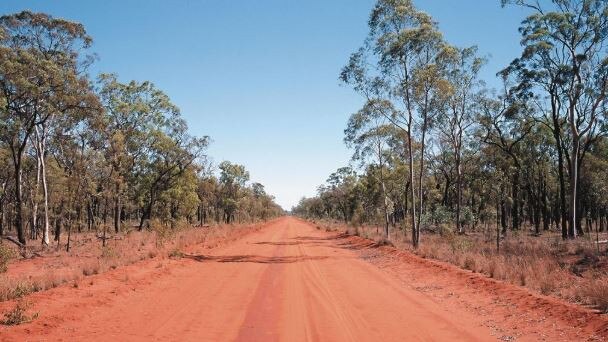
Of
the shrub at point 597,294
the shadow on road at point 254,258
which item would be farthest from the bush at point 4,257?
the shrub at point 597,294

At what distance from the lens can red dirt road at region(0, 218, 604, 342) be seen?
8203 millimetres

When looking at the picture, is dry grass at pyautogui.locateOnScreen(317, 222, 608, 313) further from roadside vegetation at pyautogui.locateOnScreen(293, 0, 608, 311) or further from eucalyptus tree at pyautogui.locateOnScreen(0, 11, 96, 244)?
eucalyptus tree at pyautogui.locateOnScreen(0, 11, 96, 244)

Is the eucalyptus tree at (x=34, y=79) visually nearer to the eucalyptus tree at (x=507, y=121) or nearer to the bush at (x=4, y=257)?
the bush at (x=4, y=257)

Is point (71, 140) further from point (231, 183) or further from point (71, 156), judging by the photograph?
point (231, 183)

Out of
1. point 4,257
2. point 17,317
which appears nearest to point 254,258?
point 4,257

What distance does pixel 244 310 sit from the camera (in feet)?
33.4

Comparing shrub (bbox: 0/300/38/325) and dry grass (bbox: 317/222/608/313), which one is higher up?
shrub (bbox: 0/300/38/325)

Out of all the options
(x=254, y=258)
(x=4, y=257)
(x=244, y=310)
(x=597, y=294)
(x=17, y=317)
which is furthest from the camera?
(x=254, y=258)

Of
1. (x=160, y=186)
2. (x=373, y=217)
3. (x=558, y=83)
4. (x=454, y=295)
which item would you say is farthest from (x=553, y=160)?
(x=454, y=295)

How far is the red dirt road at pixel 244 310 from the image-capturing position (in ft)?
26.9

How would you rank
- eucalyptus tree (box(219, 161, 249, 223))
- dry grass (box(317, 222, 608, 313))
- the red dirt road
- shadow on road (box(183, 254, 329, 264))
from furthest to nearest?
1. eucalyptus tree (box(219, 161, 249, 223))
2. shadow on road (box(183, 254, 329, 264))
3. dry grass (box(317, 222, 608, 313))
4. the red dirt road

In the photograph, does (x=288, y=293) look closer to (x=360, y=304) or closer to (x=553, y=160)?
(x=360, y=304)

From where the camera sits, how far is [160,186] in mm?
48781

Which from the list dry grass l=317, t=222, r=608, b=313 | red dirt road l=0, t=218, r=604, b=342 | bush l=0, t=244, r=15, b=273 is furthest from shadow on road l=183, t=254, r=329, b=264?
bush l=0, t=244, r=15, b=273
